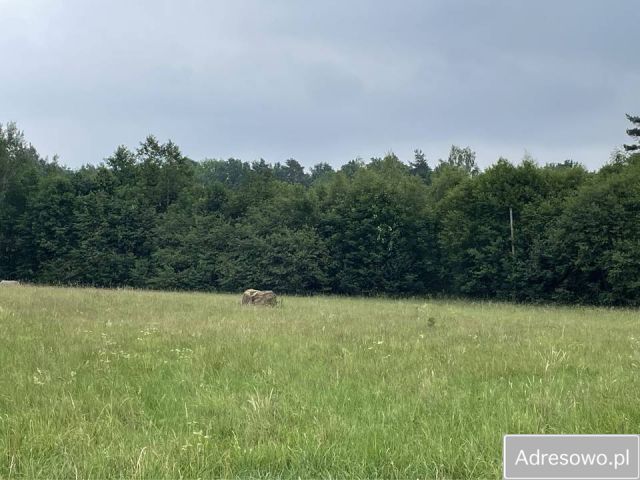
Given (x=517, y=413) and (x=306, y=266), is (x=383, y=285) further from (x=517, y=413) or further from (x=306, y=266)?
(x=517, y=413)

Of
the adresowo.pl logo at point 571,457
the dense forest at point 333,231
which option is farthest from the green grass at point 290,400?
the dense forest at point 333,231

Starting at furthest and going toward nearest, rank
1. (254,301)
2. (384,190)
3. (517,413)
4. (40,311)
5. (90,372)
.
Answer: (384,190)
(254,301)
(40,311)
(90,372)
(517,413)

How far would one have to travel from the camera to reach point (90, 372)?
6.63m

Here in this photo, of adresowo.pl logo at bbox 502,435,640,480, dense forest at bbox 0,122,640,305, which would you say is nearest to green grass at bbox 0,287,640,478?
adresowo.pl logo at bbox 502,435,640,480

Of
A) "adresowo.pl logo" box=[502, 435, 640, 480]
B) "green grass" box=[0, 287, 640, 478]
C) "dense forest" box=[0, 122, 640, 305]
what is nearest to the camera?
"adresowo.pl logo" box=[502, 435, 640, 480]

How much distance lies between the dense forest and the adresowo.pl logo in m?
24.0

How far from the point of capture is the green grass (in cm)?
398

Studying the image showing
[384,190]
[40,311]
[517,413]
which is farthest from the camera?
[384,190]

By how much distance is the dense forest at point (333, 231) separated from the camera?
87.5 ft

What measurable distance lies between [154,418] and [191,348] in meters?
3.53

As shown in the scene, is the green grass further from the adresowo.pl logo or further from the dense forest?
the dense forest

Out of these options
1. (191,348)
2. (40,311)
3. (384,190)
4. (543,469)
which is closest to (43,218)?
(384,190)

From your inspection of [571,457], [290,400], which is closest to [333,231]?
[290,400]

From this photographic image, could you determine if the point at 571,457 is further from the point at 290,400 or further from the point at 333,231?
the point at 333,231
